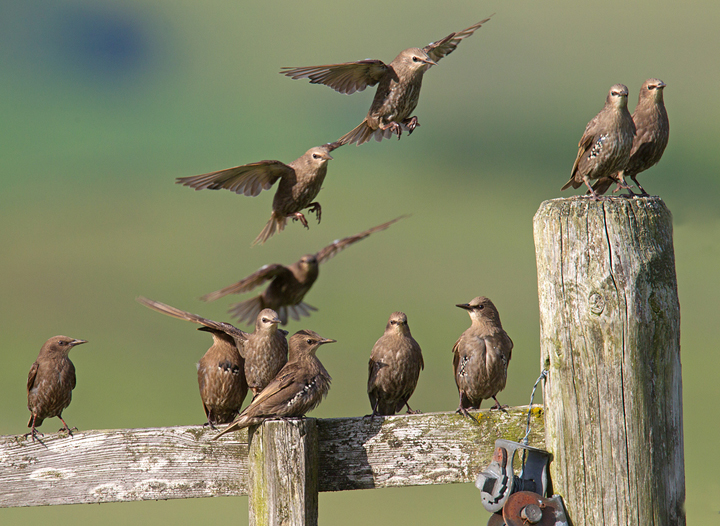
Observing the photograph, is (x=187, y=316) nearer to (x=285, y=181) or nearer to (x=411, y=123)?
(x=285, y=181)

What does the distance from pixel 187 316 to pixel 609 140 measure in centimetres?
265

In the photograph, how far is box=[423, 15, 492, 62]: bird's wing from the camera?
16.4 feet

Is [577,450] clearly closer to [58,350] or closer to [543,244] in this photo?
[543,244]

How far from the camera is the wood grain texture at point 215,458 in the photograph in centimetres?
317

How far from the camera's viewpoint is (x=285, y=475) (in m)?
3.03

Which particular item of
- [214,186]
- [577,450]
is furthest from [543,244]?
[214,186]

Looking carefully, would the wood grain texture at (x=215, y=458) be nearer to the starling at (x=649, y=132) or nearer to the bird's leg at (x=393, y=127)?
the starling at (x=649, y=132)

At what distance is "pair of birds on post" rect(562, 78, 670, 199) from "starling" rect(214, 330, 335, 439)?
5.86 feet

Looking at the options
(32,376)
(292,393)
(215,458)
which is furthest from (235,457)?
(32,376)

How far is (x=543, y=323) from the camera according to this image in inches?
117

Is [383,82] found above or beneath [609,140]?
above

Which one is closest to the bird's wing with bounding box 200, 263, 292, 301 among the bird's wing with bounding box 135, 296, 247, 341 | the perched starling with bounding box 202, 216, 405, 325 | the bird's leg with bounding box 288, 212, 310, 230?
the perched starling with bounding box 202, 216, 405, 325

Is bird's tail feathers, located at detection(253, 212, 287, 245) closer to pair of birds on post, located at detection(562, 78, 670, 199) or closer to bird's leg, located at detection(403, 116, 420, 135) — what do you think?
bird's leg, located at detection(403, 116, 420, 135)

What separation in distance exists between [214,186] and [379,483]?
2237 millimetres
